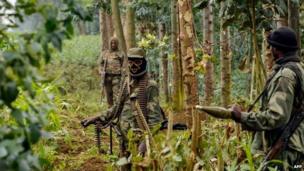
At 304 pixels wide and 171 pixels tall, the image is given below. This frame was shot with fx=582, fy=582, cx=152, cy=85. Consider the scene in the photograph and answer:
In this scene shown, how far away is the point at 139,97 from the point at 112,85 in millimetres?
6279

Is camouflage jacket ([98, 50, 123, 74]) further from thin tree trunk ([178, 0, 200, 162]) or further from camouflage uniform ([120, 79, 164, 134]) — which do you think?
thin tree trunk ([178, 0, 200, 162])

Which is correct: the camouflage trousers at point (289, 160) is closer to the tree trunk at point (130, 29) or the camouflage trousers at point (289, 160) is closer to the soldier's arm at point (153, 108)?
the soldier's arm at point (153, 108)

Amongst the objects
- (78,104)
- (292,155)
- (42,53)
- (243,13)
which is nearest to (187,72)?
(243,13)

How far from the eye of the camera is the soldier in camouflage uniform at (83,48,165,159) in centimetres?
680

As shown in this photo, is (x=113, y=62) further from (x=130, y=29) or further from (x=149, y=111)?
(x=149, y=111)

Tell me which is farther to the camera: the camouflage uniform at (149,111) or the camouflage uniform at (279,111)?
the camouflage uniform at (149,111)

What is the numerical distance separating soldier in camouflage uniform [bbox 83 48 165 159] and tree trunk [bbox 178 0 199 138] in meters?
1.06

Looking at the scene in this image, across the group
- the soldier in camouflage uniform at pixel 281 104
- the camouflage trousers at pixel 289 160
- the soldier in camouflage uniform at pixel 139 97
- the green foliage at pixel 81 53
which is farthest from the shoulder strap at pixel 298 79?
the green foliage at pixel 81 53

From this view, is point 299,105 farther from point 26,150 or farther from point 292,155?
point 26,150

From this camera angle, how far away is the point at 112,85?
13.0 m

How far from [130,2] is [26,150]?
1182 centimetres

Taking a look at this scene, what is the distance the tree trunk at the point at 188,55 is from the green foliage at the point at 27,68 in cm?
347

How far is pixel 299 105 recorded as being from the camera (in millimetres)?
4148

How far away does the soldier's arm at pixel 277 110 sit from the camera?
157 inches
